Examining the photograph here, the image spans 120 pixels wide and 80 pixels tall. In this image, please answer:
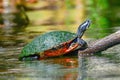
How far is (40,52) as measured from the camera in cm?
748

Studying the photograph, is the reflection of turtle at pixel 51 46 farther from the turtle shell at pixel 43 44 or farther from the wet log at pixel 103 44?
the wet log at pixel 103 44

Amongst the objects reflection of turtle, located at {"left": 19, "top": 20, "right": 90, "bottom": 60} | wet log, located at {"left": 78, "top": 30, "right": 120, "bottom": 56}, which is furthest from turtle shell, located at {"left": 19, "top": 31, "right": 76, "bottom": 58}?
wet log, located at {"left": 78, "top": 30, "right": 120, "bottom": 56}

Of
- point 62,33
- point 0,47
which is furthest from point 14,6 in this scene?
point 62,33

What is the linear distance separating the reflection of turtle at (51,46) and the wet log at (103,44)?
4.0 inches

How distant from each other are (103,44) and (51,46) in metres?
0.78

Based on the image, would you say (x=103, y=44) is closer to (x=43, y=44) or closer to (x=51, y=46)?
(x=51, y=46)

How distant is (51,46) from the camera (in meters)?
7.46

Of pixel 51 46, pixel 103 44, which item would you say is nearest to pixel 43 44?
pixel 51 46

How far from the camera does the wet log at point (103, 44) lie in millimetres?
7199

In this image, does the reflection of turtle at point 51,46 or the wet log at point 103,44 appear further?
the reflection of turtle at point 51,46

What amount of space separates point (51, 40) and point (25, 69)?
3.18 ft

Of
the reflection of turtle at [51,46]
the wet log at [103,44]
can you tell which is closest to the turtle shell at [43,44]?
the reflection of turtle at [51,46]

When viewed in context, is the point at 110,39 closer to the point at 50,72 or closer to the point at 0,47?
the point at 50,72

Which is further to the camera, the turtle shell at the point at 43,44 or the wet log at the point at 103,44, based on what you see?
the turtle shell at the point at 43,44
